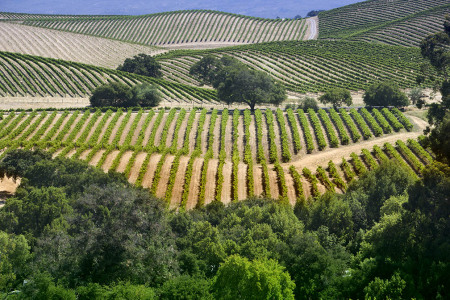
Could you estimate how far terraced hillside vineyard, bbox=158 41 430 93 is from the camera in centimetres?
11081

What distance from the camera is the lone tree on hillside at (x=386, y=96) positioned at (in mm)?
79000

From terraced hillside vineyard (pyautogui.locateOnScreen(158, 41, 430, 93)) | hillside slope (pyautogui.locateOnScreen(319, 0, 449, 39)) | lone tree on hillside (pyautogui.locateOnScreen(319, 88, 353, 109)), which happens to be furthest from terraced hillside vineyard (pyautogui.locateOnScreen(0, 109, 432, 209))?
hillside slope (pyautogui.locateOnScreen(319, 0, 449, 39))

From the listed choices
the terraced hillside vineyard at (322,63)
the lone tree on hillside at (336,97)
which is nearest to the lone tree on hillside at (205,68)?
the terraced hillside vineyard at (322,63)

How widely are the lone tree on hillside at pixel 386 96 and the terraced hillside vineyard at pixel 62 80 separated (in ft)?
111

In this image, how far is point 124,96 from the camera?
87188mm

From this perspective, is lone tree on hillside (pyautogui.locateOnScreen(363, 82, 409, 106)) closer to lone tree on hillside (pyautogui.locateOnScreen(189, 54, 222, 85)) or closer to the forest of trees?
the forest of trees

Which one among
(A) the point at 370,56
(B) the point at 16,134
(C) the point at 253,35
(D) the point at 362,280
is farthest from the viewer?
(C) the point at 253,35

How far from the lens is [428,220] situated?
3084cm

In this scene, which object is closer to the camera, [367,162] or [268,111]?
[367,162]

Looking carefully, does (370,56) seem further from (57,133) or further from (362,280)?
(362,280)

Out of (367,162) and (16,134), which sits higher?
(16,134)

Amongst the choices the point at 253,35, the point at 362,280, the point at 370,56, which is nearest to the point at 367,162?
the point at 362,280

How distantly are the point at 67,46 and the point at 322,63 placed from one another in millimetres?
86514

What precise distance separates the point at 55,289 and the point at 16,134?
4757 cm
